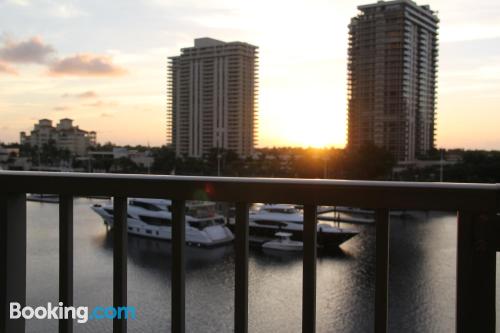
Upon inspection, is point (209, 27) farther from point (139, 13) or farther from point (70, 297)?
point (70, 297)

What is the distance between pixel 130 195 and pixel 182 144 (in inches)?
600

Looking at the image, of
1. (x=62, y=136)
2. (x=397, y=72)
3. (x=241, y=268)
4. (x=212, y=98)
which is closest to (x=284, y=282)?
(x=397, y=72)

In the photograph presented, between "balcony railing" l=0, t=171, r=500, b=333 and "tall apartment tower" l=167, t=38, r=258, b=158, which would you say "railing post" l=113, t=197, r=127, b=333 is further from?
"tall apartment tower" l=167, t=38, r=258, b=158

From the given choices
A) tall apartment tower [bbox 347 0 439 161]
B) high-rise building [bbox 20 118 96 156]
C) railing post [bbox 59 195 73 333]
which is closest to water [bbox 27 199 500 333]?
tall apartment tower [bbox 347 0 439 161]

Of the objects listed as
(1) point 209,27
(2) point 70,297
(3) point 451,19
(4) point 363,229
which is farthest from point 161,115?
(2) point 70,297

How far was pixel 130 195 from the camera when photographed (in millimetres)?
953

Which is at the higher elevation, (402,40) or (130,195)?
(402,40)

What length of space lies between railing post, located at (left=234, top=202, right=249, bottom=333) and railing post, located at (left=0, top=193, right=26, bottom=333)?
1.64 feet

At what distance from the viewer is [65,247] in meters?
0.99

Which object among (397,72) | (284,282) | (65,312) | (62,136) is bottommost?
(284,282)

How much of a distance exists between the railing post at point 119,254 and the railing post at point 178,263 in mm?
107

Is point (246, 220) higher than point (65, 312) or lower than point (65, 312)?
higher

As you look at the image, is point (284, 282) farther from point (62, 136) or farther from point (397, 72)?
point (62, 136)

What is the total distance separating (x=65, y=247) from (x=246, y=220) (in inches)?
15.5
